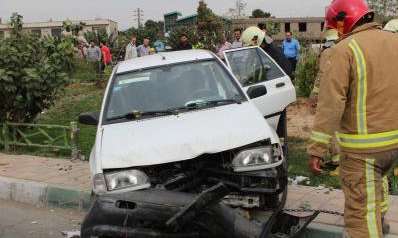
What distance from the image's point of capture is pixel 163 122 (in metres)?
4.82

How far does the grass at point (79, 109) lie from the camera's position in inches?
381

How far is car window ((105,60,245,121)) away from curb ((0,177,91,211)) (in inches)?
61.4

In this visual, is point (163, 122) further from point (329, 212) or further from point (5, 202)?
point (5, 202)

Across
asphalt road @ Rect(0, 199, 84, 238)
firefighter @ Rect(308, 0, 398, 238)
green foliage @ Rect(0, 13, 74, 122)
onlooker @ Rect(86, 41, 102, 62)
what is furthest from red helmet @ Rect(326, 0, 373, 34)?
onlooker @ Rect(86, 41, 102, 62)

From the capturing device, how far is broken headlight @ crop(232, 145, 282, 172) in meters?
4.31

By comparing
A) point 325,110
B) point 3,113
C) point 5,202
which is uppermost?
point 325,110

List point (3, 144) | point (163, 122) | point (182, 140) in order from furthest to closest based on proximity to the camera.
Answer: point (3, 144), point (163, 122), point (182, 140)

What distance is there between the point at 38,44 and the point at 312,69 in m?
5.77

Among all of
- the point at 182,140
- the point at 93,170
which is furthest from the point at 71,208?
the point at 182,140

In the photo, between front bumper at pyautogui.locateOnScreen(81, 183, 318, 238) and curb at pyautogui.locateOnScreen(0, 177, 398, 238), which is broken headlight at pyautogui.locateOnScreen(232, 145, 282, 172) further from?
curb at pyautogui.locateOnScreen(0, 177, 398, 238)

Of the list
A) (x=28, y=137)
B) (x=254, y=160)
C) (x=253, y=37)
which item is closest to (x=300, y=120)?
(x=253, y=37)

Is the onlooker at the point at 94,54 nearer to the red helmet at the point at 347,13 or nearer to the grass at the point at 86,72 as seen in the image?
the grass at the point at 86,72

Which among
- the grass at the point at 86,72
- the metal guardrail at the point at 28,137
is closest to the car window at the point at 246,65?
the metal guardrail at the point at 28,137

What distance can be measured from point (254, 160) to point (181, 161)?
588 millimetres
